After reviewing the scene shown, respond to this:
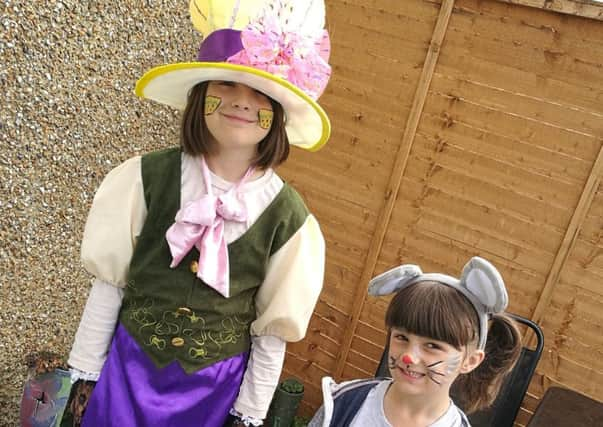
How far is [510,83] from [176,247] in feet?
5.45

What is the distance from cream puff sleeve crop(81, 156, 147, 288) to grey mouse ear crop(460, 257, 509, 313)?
2.39 feet

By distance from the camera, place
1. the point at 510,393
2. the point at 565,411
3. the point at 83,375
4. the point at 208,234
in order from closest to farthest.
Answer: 1. the point at 208,234
2. the point at 83,375
3. the point at 565,411
4. the point at 510,393

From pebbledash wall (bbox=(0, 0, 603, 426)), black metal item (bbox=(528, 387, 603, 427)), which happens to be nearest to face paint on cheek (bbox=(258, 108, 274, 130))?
pebbledash wall (bbox=(0, 0, 603, 426))

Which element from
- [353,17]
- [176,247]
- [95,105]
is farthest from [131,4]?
[176,247]

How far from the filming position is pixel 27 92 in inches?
62.9

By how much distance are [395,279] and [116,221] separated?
635 mm

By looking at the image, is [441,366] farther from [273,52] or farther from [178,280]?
[273,52]

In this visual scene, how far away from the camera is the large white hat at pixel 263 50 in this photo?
101 centimetres

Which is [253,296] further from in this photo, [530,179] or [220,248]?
[530,179]

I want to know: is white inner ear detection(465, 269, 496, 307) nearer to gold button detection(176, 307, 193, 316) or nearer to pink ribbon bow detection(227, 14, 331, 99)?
pink ribbon bow detection(227, 14, 331, 99)

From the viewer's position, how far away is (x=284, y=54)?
1.04m

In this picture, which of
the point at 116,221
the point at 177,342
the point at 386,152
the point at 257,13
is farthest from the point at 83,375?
the point at 386,152

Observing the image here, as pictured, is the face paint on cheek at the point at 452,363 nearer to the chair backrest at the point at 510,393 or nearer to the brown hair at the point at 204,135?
the brown hair at the point at 204,135

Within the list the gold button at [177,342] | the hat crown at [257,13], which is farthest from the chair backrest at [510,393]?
the hat crown at [257,13]
